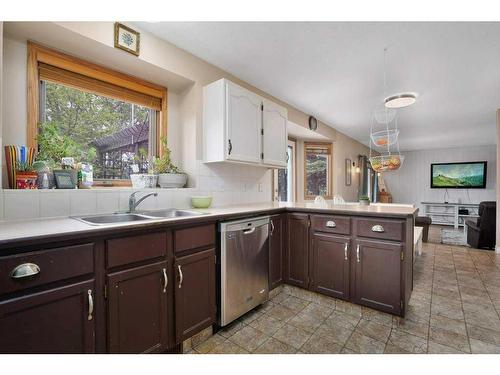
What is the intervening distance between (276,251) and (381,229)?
3.08 feet

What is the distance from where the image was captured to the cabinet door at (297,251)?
234cm

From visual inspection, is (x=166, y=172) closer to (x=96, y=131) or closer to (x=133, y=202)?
(x=133, y=202)

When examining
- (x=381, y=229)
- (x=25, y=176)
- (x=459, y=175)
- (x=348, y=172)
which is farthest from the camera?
(x=459, y=175)

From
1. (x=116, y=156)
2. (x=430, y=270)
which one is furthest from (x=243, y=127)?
(x=430, y=270)

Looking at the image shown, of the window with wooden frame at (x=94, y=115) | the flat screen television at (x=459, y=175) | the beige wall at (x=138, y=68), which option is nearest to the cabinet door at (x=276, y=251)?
the beige wall at (x=138, y=68)

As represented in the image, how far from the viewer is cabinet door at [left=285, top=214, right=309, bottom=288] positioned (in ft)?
7.69

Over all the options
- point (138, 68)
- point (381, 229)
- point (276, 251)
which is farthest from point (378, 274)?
point (138, 68)

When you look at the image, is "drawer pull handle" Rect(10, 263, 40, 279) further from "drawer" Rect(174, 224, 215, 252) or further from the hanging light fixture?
the hanging light fixture

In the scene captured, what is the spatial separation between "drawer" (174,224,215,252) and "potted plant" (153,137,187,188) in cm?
82

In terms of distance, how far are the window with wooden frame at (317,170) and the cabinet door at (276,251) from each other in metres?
2.87

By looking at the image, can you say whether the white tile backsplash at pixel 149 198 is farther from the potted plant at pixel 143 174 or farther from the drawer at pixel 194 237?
the drawer at pixel 194 237

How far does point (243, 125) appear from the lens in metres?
2.49
